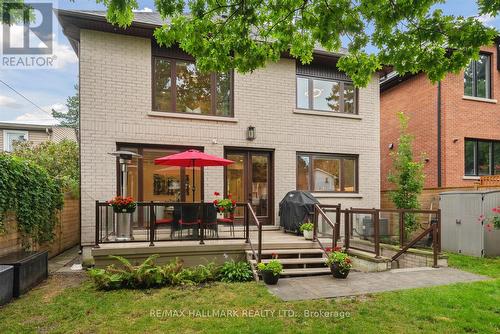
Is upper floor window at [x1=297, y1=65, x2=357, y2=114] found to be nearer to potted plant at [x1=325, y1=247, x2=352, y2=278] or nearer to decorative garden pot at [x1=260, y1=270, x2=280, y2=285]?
potted plant at [x1=325, y1=247, x2=352, y2=278]

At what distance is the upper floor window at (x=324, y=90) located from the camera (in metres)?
10.4

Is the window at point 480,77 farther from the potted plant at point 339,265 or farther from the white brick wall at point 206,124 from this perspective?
the potted plant at point 339,265

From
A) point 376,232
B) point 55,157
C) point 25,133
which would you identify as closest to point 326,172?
point 376,232

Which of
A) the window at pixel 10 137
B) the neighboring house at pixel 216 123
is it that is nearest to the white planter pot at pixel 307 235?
the neighboring house at pixel 216 123

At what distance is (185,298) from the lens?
5148mm

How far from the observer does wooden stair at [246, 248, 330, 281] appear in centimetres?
646

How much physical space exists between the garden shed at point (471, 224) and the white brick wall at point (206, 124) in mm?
2349

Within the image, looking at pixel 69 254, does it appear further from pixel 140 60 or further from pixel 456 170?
pixel 456 170

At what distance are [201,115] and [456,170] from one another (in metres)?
9.40

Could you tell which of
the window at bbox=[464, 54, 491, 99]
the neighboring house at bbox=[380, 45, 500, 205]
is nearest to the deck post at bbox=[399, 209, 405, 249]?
the neighboring house at bbox=[380, 45, 500, 205]

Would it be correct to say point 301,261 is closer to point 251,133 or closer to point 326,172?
point 251,133

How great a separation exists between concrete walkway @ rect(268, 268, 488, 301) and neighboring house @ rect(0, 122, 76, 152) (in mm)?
21636

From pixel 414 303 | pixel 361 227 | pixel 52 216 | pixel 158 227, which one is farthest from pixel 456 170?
pixel 52 216

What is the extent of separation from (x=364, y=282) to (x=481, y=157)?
9.44 meters
